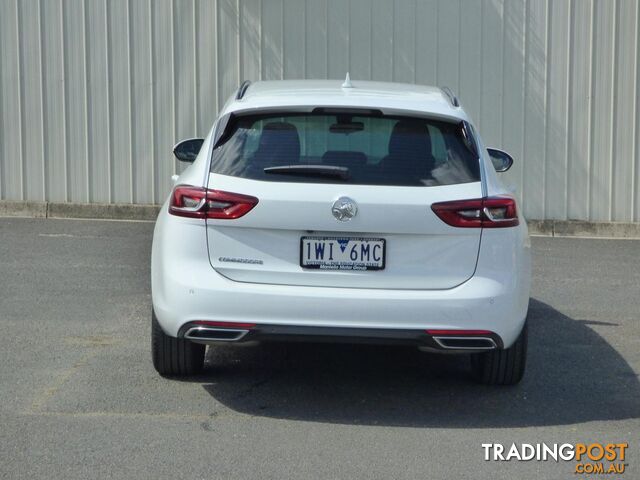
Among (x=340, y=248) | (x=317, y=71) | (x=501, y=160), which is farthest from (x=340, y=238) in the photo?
(x=317, y=71)

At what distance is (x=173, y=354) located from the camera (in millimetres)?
6660

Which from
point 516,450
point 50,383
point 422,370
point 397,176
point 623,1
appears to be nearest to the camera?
point 516,450

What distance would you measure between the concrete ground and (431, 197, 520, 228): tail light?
103 centimetres

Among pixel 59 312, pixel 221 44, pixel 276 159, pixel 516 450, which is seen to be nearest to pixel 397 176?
pixel 276 159

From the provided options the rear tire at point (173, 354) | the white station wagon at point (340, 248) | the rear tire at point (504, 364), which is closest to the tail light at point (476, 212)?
the white station wagon at point (340, 248)

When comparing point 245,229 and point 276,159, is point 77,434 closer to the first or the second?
point 245,229

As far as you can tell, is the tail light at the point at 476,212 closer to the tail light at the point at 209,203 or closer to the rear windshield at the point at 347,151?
the rear windshield at the point at 347,151

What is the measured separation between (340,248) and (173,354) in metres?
1.28

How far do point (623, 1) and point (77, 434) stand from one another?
9.57 metres

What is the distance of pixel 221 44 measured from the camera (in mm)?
13570

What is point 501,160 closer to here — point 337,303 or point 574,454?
point 337,303

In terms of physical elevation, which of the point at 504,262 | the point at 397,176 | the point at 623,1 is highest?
the point at 623,1

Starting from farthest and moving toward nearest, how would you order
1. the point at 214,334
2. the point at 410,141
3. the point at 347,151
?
the point at 410,141 → the point at 347,151 → the point at 214,334

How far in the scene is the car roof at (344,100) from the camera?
20.9 feet
